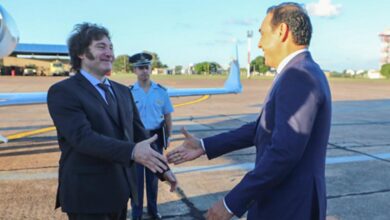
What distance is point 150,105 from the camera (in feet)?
15.9

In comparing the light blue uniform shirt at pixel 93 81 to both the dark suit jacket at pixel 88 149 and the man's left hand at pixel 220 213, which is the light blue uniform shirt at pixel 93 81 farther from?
the man's left hand at pixel 220 213

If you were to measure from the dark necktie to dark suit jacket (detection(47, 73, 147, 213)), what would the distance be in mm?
Result: 39

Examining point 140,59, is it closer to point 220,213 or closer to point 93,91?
point 93,91

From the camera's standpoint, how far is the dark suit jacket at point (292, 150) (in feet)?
6.53

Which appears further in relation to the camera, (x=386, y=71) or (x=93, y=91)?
→ (x=386, y=71)

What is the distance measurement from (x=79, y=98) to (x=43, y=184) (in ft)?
12.8

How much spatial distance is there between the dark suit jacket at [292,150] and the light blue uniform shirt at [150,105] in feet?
8.83

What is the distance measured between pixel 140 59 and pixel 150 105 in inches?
22.1

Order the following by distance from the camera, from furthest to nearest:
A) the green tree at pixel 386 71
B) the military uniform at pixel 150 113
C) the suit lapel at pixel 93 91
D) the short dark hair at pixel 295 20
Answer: the green tree at pixel 386 71 → the military uniform at pixel 150 113 → the suit lapel at pixel 93 91 → the short dark hair at pixel 295 20

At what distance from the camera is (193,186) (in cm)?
586

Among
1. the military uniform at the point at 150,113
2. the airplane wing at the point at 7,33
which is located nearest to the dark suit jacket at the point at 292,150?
the military uniform at the point at 150,113

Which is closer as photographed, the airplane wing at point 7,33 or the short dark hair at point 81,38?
the short dark hair at point 81,38

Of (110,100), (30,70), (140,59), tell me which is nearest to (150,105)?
(140,59)

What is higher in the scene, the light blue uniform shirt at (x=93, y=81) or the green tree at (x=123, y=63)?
the green tree at (x=123, y=63)
